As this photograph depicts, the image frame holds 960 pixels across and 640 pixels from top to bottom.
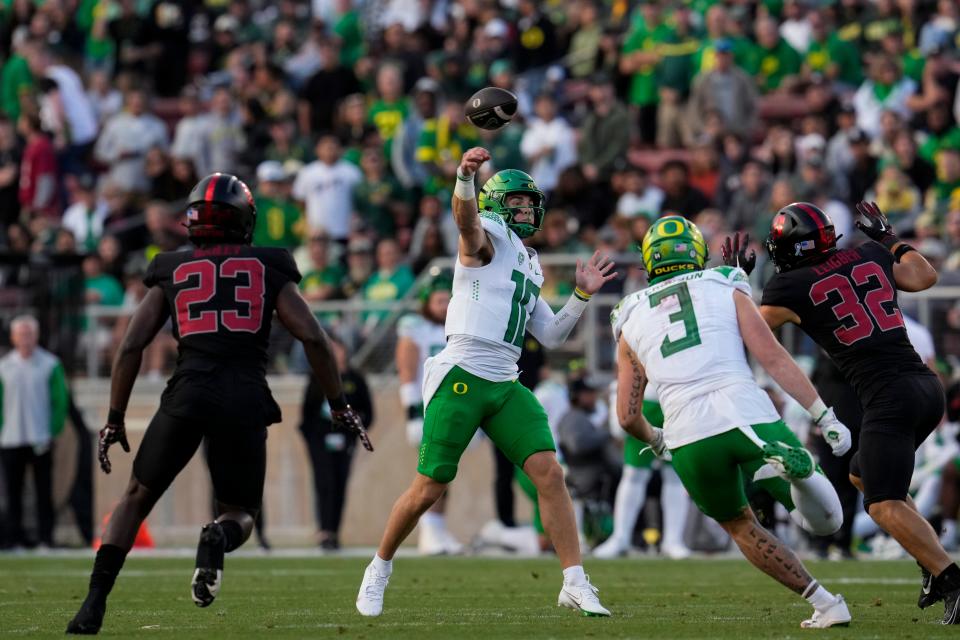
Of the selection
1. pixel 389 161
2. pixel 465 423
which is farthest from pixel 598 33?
pixel 465 423

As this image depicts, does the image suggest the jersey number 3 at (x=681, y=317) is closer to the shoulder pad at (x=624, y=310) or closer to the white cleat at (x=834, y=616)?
the shoulder pad at (x=624, y=310)

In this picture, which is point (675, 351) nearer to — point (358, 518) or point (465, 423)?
point (465, 423)

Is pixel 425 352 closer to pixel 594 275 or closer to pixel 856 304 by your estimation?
pixel 594 275

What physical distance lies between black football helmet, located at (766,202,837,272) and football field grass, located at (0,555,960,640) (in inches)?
67.8

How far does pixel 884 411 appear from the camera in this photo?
8148 mm

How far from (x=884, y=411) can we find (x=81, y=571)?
22.0 ft

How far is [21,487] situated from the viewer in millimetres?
16172

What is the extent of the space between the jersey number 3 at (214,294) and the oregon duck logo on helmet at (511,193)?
1625 millimetres

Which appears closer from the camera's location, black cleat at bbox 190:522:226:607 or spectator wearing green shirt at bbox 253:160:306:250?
black cleat at bbox 190:522:226:607

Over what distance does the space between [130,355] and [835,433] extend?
3.04 metres

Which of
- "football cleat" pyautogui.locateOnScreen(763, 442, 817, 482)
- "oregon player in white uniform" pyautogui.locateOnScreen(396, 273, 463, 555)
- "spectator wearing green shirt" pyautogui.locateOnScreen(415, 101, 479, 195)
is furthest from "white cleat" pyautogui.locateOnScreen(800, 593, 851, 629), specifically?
"spectator wearing green shirt" pyautogui.locateOnScreen(415, 101, 479, 195)

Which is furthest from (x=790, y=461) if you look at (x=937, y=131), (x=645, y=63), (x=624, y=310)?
(x=645, y=63)

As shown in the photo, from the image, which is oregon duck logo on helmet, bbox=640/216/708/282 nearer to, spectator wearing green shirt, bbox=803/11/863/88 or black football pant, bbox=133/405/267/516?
black football pant, bbox=133/405/267/516

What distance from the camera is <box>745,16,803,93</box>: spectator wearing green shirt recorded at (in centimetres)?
1939
